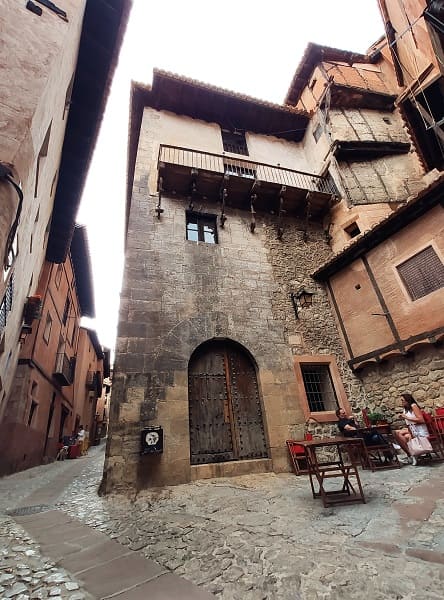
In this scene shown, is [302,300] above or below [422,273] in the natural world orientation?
above

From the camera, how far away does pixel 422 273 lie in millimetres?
6836

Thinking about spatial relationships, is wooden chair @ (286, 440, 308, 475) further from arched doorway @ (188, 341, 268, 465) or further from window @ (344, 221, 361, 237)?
window @ (344, 221, 361, 237)

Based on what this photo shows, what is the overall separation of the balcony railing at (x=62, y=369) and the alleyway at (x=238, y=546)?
9.51m

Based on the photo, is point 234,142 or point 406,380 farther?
point 234,142

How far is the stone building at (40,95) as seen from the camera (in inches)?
127

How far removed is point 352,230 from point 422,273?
12.1 ft

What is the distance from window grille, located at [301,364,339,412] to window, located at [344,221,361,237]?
5037 millimetres

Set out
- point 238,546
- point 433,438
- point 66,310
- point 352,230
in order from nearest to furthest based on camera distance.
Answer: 1. point 238,546
2. point 433,438
3. point 352,230
4. point 66,310

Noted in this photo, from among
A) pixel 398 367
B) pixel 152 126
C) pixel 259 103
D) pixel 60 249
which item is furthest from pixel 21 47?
pixel 259 103

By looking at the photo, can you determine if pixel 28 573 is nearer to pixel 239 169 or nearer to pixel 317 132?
pixel 239 169

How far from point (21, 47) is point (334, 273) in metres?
8.43

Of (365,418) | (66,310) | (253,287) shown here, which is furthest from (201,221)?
(66,310)

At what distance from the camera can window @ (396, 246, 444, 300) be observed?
6535 mm

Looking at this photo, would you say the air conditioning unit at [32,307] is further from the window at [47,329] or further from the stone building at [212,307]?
the window at [47,329]
